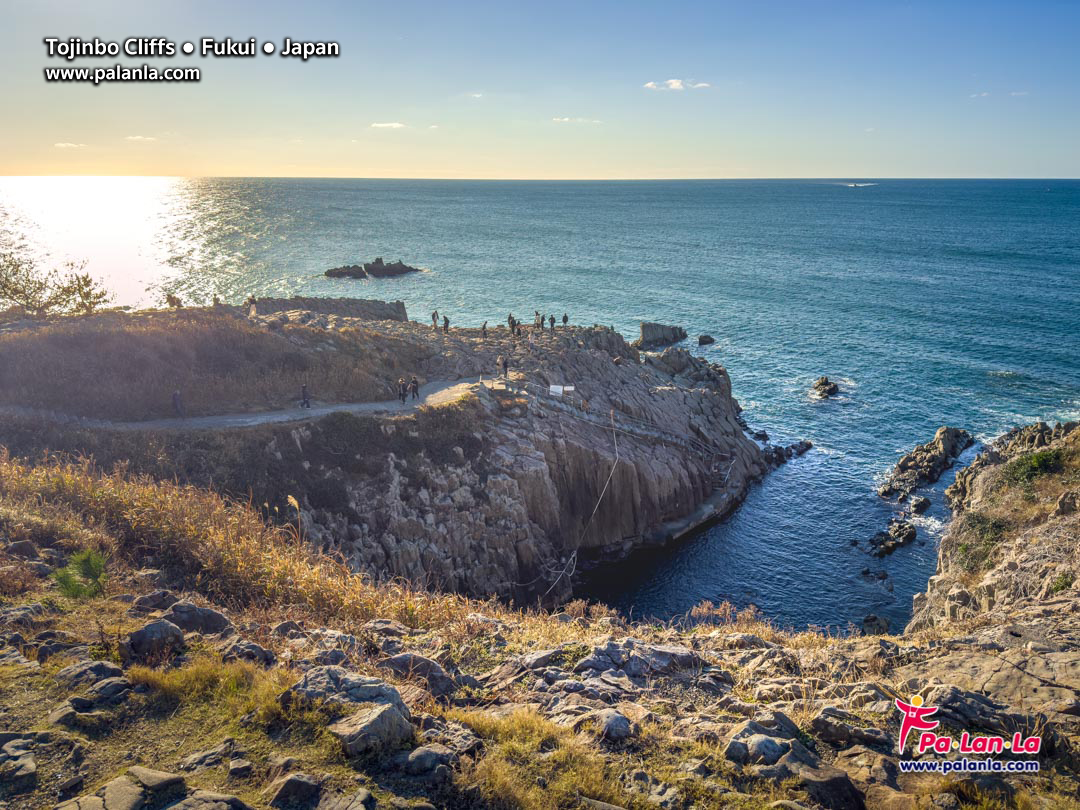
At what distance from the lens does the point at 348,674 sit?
10.7m

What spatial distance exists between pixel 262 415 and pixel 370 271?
81753mm

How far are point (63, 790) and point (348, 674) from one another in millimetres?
3936

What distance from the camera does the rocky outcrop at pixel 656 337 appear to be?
71.7 metres

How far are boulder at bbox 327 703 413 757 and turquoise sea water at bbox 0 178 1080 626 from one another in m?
22.1

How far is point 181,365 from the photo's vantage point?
3353cm

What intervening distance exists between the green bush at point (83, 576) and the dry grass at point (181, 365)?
1895 centimetres

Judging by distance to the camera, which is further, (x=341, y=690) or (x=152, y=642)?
(x=152, y=642)

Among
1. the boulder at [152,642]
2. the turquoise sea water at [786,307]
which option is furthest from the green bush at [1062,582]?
the boulder at [152,642]

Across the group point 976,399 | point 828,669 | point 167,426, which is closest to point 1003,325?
point 976,399

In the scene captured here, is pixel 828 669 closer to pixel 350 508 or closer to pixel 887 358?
pixel 350 508

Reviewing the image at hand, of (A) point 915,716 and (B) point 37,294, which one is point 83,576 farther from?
(B) point 37,294

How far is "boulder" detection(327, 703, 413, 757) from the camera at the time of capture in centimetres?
907

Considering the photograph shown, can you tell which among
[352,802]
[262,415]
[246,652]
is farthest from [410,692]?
[262,415]

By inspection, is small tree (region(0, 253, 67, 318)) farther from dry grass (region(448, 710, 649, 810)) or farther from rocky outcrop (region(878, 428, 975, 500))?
rocky outcrop (region(878, 428, 975, 500))
